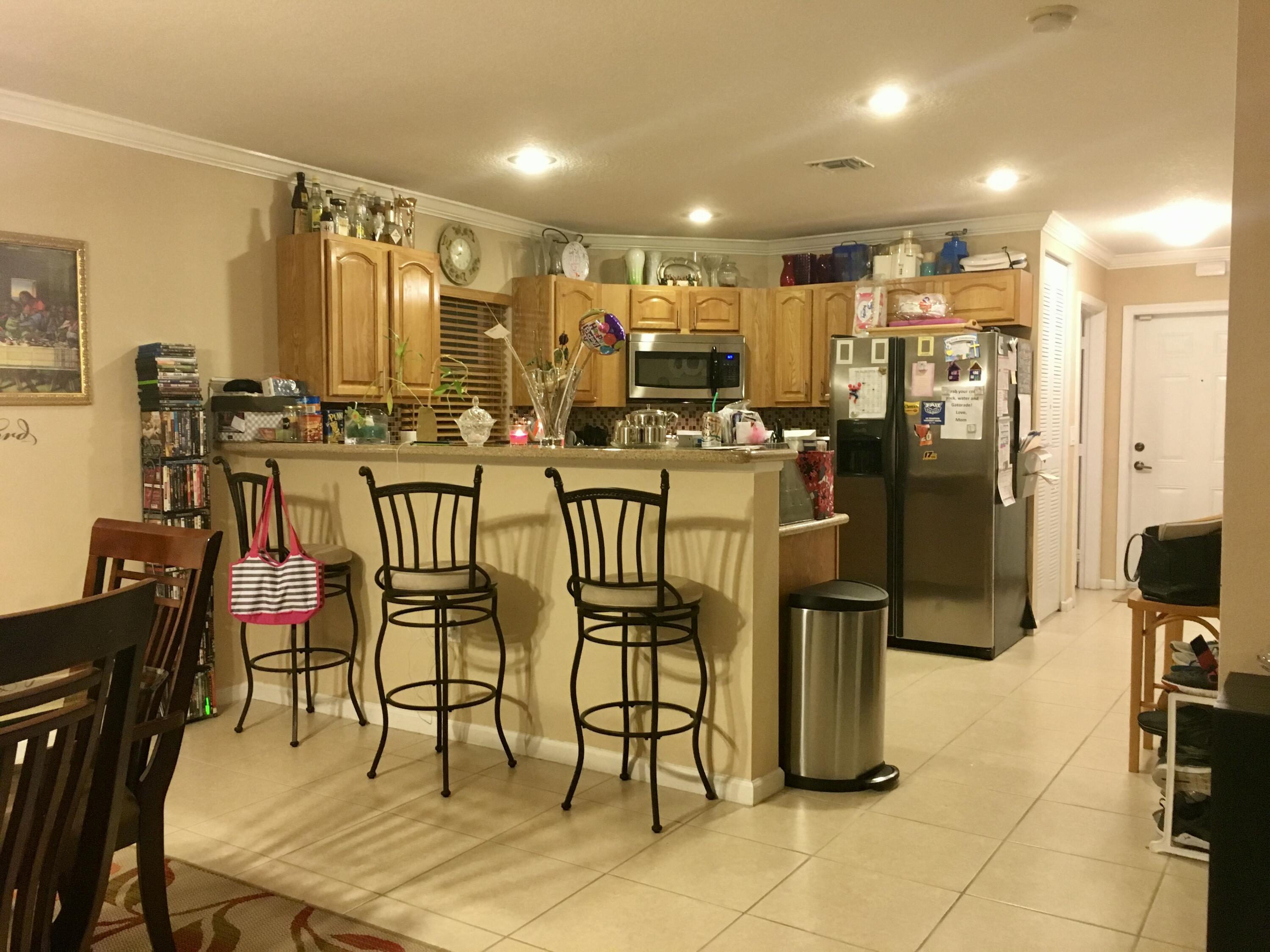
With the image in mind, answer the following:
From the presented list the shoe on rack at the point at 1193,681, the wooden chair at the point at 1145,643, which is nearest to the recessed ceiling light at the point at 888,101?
the wooden chair at the point at 1145,643

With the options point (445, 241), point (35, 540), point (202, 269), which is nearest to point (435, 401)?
point (445, 241)

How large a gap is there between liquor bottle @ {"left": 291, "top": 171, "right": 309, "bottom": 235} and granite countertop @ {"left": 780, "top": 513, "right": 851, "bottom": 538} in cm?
263

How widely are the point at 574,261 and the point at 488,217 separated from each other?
0.64m

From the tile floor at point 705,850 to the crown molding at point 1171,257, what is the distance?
437 centimetres

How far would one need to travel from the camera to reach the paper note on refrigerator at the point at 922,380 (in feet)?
17.2

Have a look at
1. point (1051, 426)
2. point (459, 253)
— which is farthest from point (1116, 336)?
point (459, 253)

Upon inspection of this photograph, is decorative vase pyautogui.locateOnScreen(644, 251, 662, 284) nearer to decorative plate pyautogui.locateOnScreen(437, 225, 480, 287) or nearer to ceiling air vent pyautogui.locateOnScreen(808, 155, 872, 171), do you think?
decorative plate pyautogui.locateOnScreen(437, 225, 480, 287)

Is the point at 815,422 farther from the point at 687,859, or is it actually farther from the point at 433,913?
the point at 433,913

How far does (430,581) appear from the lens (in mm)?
3219

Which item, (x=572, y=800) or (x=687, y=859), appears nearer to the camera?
(x=687, y=859)

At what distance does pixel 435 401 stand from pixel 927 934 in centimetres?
384

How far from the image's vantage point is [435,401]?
540 centimetres

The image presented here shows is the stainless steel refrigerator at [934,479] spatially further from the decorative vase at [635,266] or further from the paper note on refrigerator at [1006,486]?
the decorative vase at [635,266]

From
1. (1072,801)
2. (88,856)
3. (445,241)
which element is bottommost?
(1072,801)
